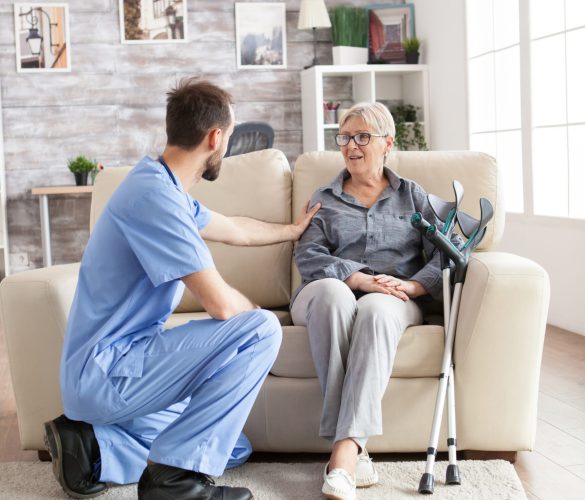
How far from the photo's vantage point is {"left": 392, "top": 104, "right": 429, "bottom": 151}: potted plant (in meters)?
6.34

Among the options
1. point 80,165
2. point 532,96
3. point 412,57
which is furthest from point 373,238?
point 412,57

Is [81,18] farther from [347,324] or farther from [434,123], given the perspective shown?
[347,324]

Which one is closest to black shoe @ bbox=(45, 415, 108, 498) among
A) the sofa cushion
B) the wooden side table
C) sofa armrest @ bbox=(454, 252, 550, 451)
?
the sofa cushion

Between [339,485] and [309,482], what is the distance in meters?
0.20

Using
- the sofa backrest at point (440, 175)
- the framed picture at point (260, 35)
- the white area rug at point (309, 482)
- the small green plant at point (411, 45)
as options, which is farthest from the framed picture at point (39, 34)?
the white area rug at point (309, 482)

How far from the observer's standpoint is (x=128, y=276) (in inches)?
87.5

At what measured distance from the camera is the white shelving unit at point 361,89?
6254 mm

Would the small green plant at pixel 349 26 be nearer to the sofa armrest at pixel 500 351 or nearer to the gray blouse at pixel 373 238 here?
the gray blouse at pixel 373 238

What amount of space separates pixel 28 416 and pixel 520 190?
3310 mm

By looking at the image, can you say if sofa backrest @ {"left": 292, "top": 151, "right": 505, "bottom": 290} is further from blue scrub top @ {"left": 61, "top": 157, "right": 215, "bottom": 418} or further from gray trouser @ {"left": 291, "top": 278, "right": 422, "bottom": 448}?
blue scrub top @ {"left": 61, "top": 157, "right": 215, "bottom": 418}

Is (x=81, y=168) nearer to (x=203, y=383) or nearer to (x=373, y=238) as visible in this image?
(x=373, y=238)

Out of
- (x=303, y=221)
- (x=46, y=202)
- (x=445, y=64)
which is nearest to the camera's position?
(x=303, y=221)

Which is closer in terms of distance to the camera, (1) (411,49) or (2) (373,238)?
(2) (373,238)

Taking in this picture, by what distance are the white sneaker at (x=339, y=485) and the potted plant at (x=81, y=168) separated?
4227mm
